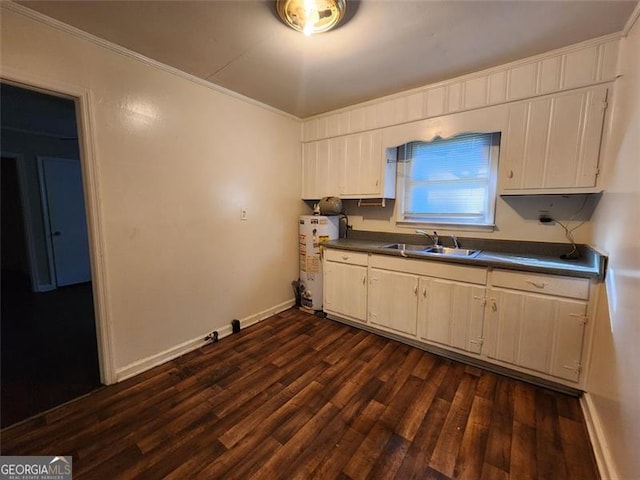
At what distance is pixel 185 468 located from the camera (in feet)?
4.36

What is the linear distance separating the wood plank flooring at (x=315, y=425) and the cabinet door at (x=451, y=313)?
0.70 ft

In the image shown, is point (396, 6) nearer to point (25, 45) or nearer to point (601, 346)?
point (25, 45)

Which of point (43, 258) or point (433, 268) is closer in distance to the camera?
point (433, 268)

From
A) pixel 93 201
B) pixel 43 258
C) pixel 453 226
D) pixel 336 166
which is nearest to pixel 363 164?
pixel 336 166

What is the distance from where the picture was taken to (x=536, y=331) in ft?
6.27

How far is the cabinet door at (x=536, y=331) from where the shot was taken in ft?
5.90

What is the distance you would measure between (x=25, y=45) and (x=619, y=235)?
3472mm

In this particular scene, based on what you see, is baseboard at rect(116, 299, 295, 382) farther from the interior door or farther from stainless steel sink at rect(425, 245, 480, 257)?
the interior door

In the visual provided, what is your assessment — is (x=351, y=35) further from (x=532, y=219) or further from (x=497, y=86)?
(x=532, y=219)

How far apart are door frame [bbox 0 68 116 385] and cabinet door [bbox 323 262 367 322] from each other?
1.98m

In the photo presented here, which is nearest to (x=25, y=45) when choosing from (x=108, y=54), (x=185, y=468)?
(x=108, y=54)

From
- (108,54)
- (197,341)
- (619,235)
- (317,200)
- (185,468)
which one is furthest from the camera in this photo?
(317,200)

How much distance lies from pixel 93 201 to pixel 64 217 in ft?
11.6

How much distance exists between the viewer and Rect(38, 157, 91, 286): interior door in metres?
4.08
